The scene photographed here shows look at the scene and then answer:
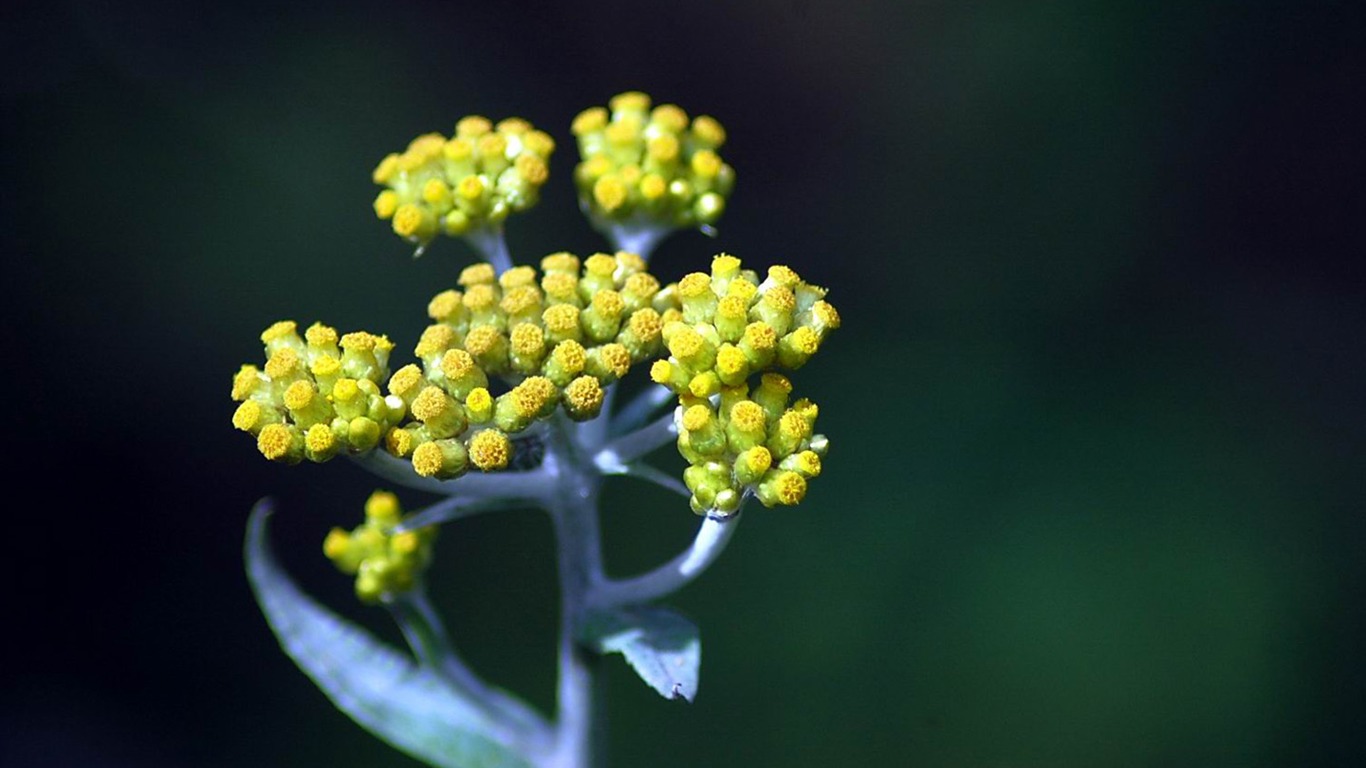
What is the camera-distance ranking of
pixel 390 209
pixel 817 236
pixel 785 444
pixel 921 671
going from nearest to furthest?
pixel 785 444, pixel 390 209, pixel 921 671, pixel 817 236

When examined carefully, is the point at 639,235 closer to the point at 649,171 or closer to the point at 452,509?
the point at 649,171

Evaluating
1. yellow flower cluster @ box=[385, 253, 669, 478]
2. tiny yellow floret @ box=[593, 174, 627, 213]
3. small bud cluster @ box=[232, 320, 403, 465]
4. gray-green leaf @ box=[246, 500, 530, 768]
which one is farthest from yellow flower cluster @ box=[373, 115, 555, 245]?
gray-green leaf @ box=[246, 500, 530, 768]

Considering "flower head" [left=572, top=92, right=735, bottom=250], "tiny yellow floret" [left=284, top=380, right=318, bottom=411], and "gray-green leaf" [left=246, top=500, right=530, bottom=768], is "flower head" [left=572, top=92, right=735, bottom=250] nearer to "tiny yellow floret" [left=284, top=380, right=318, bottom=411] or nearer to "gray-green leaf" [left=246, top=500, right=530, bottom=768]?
"tiny yellow floret" [left=284, top=380, right=318, bottom=411]

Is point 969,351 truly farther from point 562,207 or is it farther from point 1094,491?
point 562,207

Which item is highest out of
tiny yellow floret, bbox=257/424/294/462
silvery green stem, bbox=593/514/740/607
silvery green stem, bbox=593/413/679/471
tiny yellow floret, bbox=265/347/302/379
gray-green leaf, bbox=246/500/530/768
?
silvery green stem, bbox=593/413/679/471

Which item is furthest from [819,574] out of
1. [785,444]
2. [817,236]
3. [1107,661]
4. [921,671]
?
[785,444]

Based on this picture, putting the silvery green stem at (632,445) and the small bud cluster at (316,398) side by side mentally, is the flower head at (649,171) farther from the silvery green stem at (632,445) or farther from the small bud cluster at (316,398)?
the small bud cluster at (316,398)
